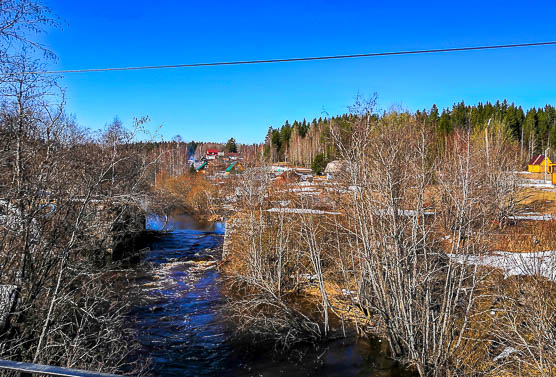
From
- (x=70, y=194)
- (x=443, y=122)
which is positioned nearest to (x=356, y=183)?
(x=70, y=194)

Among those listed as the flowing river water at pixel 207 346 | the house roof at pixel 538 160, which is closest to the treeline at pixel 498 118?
the house roof at pixel 538 160

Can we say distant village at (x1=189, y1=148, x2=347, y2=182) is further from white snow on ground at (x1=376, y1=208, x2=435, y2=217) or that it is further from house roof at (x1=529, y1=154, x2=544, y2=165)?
house roof at (x1=529, y1=154, x2=544, y2=165)

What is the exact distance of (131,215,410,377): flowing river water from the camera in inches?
352

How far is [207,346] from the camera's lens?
10.1 m

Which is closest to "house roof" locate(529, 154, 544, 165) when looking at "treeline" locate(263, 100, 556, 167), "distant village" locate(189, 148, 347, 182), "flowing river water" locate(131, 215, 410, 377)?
"treeline" locate(263, 100, 556, 167)

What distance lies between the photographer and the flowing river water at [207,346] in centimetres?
895

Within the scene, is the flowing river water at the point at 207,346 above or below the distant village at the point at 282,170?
below

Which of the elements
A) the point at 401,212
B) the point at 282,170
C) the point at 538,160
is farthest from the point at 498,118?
the point at 401,212

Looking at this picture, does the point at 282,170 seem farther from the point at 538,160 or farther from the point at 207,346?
the point at 538,160

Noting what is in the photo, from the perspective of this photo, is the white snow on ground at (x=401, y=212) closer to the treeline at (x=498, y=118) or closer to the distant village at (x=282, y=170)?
the distant village at (x=282, y=170)

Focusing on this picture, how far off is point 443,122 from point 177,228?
44.2 m

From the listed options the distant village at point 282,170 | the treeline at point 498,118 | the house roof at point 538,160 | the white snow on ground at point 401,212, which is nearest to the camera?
the white snow on ground at point 401,212

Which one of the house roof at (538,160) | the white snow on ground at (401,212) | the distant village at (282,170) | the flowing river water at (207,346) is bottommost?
the flowing river water at (207,346)

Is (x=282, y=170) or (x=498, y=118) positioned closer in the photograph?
(x=282, y=170)
